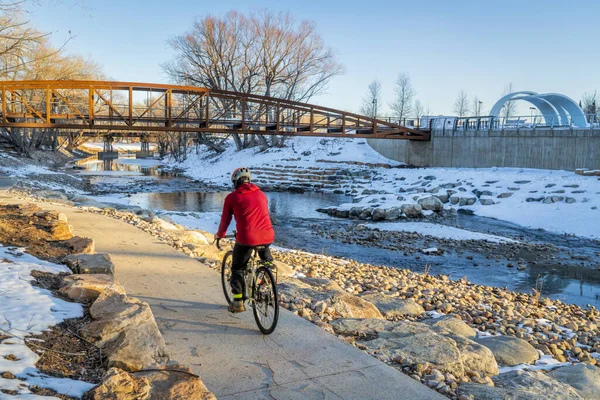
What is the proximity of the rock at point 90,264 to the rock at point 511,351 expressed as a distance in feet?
16.4

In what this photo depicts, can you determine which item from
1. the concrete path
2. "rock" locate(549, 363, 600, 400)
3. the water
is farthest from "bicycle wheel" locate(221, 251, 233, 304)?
the water

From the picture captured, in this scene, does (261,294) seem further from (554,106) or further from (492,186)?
(554,106)

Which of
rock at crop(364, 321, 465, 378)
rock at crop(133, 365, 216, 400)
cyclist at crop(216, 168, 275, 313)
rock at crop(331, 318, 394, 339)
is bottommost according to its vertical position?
rock at crop(331, 318, 394, 339)

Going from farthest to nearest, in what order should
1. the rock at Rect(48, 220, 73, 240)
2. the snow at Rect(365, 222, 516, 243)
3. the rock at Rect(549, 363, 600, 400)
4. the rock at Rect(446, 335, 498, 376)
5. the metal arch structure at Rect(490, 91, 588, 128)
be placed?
the metal arch structure at Rect(490, 91, 588, 128) → the snow at Rect(365, 222, 516, 243) → the rock at Rect(48, 220, 73, 240) → the rock at Rect(446, 335, 498, 376) → the rock at Rect(549, 363, 600, 400)

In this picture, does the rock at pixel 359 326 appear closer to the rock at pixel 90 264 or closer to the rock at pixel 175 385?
the rock at pixel 175 385

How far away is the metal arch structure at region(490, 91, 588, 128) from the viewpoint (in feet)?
112

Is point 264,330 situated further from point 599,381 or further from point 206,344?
point 599,381

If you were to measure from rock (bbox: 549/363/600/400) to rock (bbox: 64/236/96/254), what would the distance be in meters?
6.72

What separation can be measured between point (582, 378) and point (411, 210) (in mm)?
19105

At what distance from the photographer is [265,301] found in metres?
5.48

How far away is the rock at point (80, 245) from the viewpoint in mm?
8094

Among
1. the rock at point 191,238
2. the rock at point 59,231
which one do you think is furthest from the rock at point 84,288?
the rock at point 191,238

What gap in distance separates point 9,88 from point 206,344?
97.3ft

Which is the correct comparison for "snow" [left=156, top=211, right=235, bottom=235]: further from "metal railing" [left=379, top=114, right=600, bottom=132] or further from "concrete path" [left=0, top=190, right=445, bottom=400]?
"metal railing" [left=379, top=114, right=600, bottom=132]
